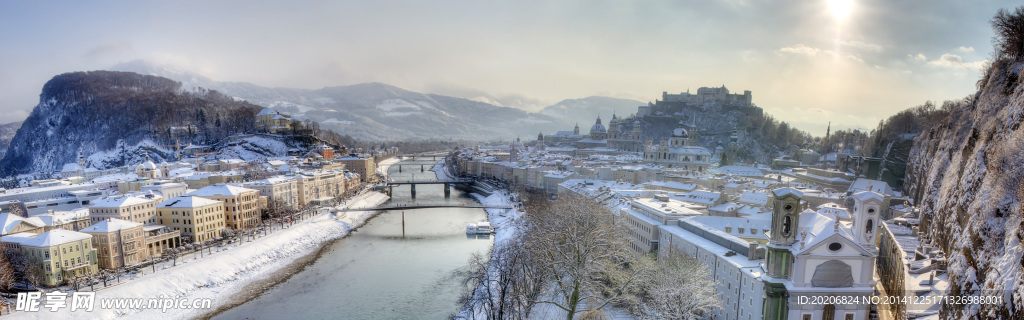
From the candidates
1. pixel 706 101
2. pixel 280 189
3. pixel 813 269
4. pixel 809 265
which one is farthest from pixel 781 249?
pixel 706 101

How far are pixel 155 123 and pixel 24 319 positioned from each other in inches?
2866

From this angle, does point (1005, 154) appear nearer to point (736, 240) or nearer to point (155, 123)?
point (736, 240)

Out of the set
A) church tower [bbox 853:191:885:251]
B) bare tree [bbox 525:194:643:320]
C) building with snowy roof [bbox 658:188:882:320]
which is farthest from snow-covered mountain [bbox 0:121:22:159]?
church tower [bbox 853:191:885:251]

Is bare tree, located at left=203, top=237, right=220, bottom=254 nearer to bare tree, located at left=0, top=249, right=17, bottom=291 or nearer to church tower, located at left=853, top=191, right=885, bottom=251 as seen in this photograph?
bare tree, located at left=0, top=249, right=17, bottom=291

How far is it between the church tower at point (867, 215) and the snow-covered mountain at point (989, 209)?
4.78ft

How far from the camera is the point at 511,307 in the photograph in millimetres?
17281

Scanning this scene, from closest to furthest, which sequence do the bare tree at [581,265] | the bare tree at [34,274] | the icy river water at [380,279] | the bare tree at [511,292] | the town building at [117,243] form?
the bare tree at [581,265], the bare tree at [511,292], the bare tree at [34,274], the icy river water at [380,279], the town building at [117,243]

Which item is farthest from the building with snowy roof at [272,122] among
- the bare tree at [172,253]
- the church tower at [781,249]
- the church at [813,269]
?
the church at [813,269]

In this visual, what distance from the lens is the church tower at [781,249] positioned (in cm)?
1312

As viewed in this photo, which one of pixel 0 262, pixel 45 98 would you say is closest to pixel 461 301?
pixel 0 262

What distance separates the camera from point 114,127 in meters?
80.2

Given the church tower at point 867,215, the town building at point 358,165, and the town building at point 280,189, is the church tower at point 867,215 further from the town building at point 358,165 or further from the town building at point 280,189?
the town building at point 358,165

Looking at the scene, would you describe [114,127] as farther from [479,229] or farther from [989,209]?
[989,209]

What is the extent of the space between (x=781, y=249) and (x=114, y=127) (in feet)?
325
